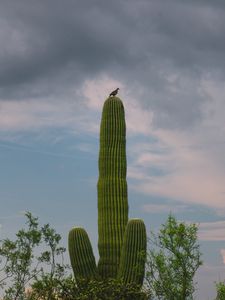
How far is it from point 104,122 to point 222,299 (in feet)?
32.1

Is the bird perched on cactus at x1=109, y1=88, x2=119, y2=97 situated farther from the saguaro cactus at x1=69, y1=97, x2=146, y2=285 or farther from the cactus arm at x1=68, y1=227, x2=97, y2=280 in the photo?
the cactus arm at x1=68, y1=227, x2=97, y2=280

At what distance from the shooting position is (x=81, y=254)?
28266 mm

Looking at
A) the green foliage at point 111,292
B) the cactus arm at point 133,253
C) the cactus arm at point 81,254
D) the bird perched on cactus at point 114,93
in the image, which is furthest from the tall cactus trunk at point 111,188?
the green foliage at point 111,292

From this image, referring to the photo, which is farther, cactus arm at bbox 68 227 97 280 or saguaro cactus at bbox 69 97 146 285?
cactus arm at bbox 68 227 97 280

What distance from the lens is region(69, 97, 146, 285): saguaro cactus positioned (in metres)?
27.3

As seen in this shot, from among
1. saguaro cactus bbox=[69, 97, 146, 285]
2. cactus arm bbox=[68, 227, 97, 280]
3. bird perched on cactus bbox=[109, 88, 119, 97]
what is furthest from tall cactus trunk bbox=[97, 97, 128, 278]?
cactus arm bbox=[68, 227, 97, 280]

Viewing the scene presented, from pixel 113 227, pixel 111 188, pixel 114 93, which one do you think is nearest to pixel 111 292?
pixel 113 227

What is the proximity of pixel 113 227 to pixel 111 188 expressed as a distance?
175 cm

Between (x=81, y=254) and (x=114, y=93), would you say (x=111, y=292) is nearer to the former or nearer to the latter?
(x=81, y=254)

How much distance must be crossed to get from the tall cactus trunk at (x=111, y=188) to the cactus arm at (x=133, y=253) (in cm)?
136

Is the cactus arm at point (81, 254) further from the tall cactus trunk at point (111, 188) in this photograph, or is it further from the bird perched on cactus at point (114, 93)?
the bird perched on cactus at point (114, 93)

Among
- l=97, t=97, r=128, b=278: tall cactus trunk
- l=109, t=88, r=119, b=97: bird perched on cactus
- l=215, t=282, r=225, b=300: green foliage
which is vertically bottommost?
l=215, t=282, r=225, b=300: green foliage

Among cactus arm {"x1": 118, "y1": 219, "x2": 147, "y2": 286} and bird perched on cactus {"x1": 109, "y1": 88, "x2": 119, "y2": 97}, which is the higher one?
bird perched on cactus {"x1": 109, "y1": 88, "x2": 119, "y2": 97}

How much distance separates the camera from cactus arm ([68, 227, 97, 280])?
92.7 feet
